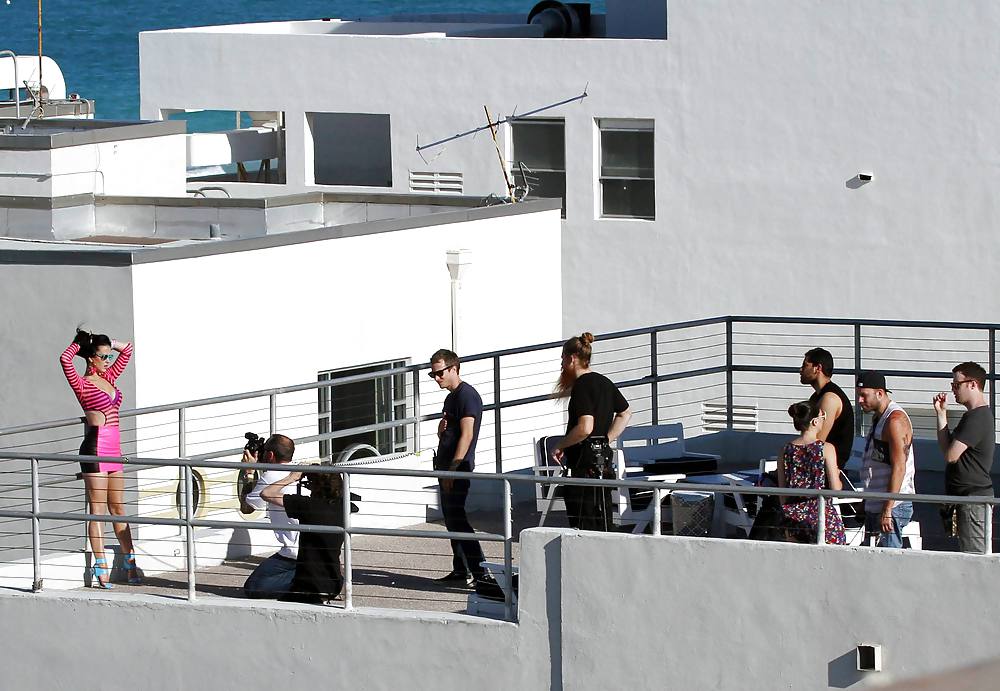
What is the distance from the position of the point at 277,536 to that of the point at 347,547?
0.88m

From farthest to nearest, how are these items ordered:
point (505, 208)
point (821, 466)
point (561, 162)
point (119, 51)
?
1. point (119, 51)
2. point (561, 162)
3. point (505, 208)
4. point (821, 466)

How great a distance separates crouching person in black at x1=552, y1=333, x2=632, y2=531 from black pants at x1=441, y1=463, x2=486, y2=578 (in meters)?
0.73

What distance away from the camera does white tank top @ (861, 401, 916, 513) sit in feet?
36.8

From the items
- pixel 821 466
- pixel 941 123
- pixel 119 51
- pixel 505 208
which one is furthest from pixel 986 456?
pixel 119 51

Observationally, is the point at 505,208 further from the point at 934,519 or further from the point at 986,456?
the point at 986,456

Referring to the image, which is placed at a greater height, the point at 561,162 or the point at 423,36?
the point at 423,36

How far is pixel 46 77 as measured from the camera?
34.2m

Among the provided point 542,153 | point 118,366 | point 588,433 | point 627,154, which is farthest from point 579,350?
point 542,153

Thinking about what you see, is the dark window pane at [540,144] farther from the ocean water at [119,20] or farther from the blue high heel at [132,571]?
the ocean water at [119,20]

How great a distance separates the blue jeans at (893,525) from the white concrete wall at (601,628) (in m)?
0.32

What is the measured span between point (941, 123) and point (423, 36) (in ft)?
26.0

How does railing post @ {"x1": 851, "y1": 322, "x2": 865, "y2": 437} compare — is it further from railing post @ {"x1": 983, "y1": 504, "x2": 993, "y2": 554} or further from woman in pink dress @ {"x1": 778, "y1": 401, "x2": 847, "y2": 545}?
railing post @ {"x1": 983, "y1": 504, "x2": 993, "y2": 554}

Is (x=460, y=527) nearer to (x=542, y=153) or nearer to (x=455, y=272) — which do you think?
(x=455, y=272)

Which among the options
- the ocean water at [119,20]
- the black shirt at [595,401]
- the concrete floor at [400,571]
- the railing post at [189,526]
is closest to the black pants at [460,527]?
the concrete floor at [400,571]
